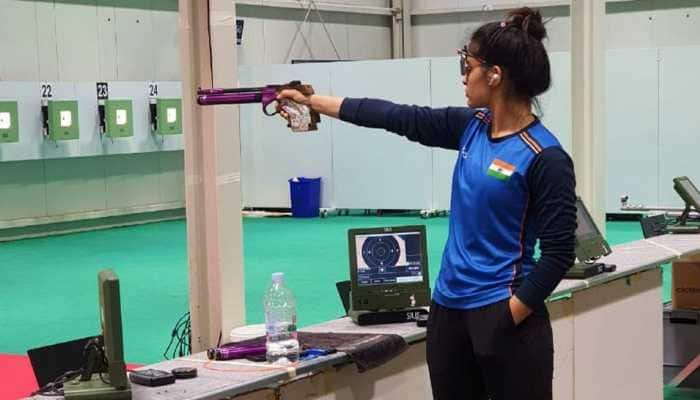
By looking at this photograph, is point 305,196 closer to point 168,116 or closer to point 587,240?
point 168,116

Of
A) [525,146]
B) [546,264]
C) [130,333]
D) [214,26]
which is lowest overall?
[130,333]

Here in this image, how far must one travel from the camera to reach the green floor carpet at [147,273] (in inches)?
295

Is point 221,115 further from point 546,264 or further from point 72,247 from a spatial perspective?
point 72,247

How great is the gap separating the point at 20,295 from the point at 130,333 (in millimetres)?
1916

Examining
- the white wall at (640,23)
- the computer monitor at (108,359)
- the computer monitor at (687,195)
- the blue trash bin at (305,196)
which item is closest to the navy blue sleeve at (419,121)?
the computer monitor at (108,359)

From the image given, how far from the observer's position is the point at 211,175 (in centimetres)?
360

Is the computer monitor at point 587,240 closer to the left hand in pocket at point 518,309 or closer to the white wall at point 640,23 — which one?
the left hand in pocket at point 518,309

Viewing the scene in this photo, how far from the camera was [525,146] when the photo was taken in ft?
8.82

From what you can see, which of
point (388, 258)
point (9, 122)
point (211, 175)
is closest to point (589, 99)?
point (388, 258)

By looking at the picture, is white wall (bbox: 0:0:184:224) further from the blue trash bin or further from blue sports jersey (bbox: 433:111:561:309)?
blue sports jersey (bbox: 433:111:561:309)

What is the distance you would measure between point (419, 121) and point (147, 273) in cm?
710

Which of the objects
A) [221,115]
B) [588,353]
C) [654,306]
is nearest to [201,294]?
[221,115]

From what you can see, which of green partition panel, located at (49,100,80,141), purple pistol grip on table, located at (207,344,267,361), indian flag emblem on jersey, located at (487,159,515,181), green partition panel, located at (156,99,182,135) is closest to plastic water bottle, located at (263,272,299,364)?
purple pistol grip on table, located at (207,344,267,361)

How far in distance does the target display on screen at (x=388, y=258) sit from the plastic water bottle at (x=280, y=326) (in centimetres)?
40
